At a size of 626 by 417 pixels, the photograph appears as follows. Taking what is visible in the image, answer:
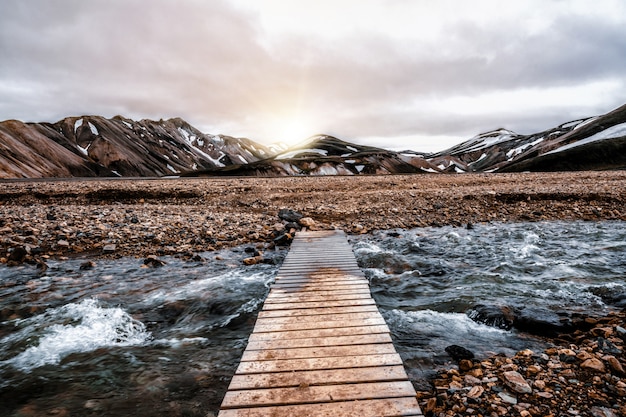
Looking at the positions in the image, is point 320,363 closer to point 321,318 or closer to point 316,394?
point 316,394

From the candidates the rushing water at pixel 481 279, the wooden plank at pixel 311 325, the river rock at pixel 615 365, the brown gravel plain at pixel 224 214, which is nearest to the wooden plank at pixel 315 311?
the wooden plank at pixel 311 325

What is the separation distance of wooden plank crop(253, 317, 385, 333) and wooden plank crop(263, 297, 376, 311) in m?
0.82

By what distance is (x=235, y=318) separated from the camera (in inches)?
327

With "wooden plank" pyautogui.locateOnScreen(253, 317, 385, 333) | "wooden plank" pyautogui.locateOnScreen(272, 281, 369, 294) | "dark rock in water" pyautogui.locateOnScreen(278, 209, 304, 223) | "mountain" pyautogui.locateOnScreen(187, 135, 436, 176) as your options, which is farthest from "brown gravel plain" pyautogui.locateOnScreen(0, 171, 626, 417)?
"mountain" pyautogui.locateOnScreen(187, 135, 436, 176)

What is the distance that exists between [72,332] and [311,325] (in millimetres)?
5207

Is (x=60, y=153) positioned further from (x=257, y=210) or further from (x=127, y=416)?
(x=127, y=416)

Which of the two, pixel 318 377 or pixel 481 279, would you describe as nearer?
pixel 318 377

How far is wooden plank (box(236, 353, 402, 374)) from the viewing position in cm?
498

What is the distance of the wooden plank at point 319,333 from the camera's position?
5996 mm

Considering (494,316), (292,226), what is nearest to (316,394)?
(494,316)

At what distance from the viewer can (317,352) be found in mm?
5449

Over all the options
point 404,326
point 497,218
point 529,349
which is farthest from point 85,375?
point 497,218

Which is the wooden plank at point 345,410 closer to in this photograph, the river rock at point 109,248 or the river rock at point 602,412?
the river rock at point 602,412

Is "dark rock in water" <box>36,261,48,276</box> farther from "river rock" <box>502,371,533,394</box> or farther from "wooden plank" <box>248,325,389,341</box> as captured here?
"river rock" <box>502,371,533,394</box>
